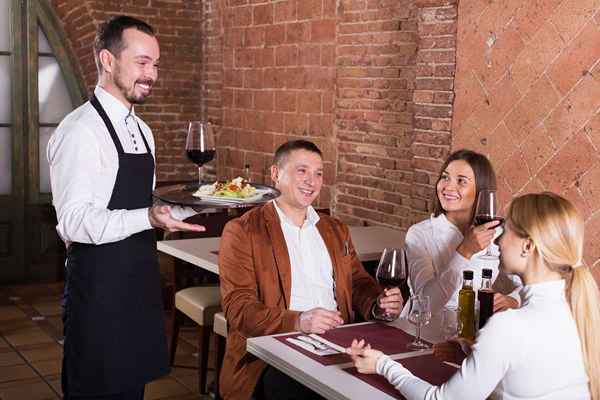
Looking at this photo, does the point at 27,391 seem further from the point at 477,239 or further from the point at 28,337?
the point at 477,239

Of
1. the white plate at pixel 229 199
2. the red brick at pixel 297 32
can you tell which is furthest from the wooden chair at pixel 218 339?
the red brick at pixel 297 32

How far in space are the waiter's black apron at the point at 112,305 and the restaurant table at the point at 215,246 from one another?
3.90ft

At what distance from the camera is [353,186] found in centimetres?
568

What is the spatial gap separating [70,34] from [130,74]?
4.74 metres

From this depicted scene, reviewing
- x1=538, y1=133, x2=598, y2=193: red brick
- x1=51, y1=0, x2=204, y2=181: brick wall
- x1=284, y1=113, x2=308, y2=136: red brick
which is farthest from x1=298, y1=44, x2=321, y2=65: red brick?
x1=538, y1=133, x2=598, y2=193: red brick

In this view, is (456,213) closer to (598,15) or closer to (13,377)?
(598,15)

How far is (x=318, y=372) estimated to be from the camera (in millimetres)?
2166

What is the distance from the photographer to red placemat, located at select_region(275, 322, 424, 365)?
232 cm

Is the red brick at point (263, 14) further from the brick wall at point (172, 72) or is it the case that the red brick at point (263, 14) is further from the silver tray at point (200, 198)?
the silver tray at point (200, 198)

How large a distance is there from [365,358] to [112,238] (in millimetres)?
872

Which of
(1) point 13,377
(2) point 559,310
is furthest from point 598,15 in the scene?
(1) point 13,377

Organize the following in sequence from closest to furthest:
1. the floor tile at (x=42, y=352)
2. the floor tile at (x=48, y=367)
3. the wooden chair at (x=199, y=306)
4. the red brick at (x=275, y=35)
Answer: the wooden chair at (x=199, y=306), the floor tile at (x=48, y=367), the floor tile at (x=42, y=352), the red brick at (x=275, y=35)

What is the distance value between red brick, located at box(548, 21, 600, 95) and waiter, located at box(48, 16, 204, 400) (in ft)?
6.87

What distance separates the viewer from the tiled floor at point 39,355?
4.43m
